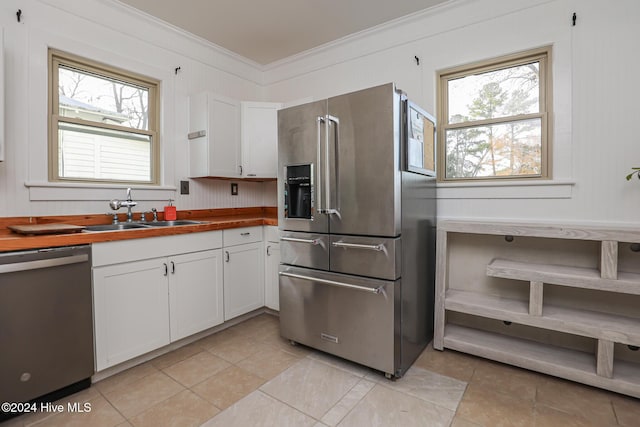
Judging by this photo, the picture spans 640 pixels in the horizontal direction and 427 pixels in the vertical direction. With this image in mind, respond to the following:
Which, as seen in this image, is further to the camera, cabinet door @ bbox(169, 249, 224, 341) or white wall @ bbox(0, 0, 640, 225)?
cabinet door @ bbox(169, 249, 224, 341)

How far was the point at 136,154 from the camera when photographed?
9.15 feet

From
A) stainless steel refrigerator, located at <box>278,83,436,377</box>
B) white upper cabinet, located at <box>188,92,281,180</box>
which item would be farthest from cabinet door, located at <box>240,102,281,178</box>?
stainless steel refrigerator, located at <box>278,83,436,377</box>

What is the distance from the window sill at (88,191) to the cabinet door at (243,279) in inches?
33.5

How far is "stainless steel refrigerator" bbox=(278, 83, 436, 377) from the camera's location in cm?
193

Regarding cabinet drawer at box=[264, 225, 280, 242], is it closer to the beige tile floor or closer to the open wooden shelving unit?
the beige tile floor

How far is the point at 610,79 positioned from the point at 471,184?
3.35ft

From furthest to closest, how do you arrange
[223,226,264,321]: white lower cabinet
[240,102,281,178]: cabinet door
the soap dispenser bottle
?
1. [240,102,281,178]: cabinet door
2. the soap dispenser bottle
3. [223,226,264,321]: white lower cabinet

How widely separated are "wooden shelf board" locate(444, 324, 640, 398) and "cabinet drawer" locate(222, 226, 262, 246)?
1.76m

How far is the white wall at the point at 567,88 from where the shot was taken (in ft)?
6.56

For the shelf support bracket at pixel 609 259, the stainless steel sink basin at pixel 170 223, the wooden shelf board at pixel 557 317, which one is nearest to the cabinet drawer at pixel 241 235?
the stainless steel sink basin at pixel 170 223

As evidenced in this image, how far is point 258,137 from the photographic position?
128 inches

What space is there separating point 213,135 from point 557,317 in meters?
2.99

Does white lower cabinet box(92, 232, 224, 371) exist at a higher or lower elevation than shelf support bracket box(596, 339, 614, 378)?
higher

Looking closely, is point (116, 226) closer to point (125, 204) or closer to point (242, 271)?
point (125, 204)
